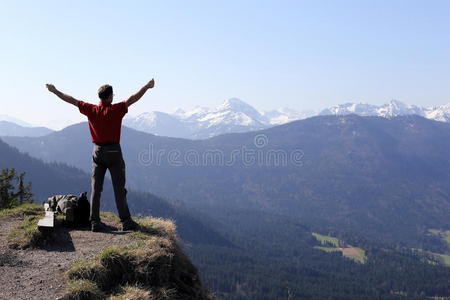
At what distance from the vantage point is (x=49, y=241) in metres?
13.8

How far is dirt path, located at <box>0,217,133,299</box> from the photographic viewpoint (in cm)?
1035

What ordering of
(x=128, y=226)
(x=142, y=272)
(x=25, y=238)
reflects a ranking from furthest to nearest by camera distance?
(x=128, y=226) < (x=25, y=238) < (x=142, y=272)

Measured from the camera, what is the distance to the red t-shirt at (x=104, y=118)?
1405 centimetres

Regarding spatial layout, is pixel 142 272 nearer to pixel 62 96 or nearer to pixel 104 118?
pixel 104 118

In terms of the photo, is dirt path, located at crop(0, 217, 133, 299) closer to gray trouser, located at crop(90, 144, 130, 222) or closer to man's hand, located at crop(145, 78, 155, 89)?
gray trouser, located at crop(90, 144, 130, 222)

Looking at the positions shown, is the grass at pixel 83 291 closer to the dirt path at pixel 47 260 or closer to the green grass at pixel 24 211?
the dirt path at pixel 47 260

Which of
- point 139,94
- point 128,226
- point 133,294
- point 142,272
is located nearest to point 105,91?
point 139,94

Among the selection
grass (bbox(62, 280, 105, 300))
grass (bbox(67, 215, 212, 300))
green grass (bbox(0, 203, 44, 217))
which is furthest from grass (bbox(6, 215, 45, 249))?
grass (bbox(62, 280, 105, 300))

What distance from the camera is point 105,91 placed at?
1433cm

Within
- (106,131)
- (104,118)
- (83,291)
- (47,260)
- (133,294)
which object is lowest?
(133,294)

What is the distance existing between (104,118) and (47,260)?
481cm

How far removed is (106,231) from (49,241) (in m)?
2.00

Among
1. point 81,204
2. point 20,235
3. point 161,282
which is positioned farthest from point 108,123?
point 161,282

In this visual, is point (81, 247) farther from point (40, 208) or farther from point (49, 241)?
point (40, 208)
